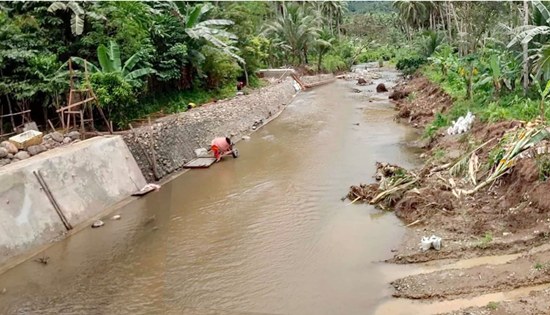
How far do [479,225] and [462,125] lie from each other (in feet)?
20.9

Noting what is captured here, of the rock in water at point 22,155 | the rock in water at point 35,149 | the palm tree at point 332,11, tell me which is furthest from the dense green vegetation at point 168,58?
the palm tree at point 332,11

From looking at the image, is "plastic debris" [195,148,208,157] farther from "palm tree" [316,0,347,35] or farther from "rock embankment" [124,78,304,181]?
"palm tree" [316,0,347,35]

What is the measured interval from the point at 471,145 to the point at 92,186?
930cm

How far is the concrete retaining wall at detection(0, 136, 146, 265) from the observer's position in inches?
386

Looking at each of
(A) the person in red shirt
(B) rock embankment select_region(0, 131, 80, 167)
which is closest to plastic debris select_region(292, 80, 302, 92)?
(A) the person in red shirt

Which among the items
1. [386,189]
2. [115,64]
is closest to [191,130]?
[115,64]

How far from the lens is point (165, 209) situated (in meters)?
12.2

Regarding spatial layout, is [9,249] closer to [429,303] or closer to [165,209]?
[165,209]

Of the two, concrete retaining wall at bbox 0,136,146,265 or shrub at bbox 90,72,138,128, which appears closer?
concrete retaining wall at bbox 0,136,146,265

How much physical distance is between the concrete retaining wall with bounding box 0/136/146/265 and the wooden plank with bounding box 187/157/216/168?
2138 millimetres

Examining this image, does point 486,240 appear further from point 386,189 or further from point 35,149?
point 35,149

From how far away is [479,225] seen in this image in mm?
8906

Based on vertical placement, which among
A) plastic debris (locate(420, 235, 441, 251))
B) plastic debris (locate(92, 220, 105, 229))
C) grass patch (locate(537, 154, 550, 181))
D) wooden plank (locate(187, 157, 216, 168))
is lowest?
plastic debris (locate(420, 235, 441, 251))

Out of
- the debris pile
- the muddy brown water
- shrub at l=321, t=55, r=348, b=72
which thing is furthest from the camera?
shrub at l=321, t=55, r=348, b=72
